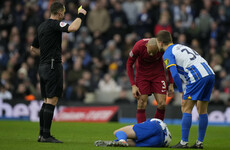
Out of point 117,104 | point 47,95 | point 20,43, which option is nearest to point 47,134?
point 47,95

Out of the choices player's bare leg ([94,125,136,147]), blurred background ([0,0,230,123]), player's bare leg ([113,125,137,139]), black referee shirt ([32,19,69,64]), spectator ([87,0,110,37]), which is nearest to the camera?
player's bare leg ([94,125,136,147])

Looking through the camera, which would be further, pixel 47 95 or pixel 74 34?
pixel 74 34

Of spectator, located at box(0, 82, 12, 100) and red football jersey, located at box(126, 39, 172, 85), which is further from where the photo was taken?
spectator, located at box(0, 82, 12, 100)

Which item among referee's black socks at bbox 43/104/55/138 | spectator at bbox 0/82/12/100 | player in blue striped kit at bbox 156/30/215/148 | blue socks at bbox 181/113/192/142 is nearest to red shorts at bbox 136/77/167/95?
player in blue striped kit at bbox 156/30/215/148

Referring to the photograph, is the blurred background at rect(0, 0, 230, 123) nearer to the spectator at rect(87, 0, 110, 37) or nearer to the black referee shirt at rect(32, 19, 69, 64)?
the spectator at rect(87, 0, 110, 37)

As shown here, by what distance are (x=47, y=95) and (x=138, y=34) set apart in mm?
11945

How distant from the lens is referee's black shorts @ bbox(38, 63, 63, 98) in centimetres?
918

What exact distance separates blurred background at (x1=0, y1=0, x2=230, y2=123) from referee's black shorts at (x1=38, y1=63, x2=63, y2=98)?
9.66 meters

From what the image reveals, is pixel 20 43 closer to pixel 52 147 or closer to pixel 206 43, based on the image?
pixel 206 43

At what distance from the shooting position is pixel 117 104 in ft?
60.3

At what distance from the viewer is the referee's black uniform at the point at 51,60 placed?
9188mm

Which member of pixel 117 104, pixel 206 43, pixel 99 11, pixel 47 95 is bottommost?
pixel 117 104

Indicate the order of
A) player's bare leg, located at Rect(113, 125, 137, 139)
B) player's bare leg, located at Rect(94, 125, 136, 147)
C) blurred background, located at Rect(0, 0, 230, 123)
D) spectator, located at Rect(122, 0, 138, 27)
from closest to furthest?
player's bare leg, located at Rect(94, 125, 136, 147) < player's bare leg, located at Rect(113, 125, 137, 139) < blurred background, located at Rect(0, 0, 230, 123) < spectator, located at Rect(122, 0, 138, 27)

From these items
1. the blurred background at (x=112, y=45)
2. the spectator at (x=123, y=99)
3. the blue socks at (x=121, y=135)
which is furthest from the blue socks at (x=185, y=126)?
the spectator at (x=123, y=99)
